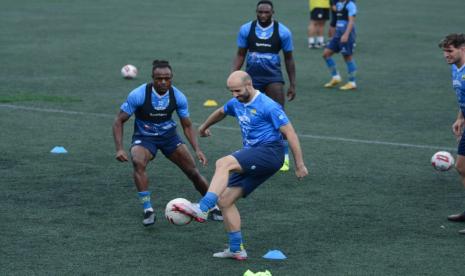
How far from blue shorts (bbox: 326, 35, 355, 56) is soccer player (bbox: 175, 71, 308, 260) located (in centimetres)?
1224

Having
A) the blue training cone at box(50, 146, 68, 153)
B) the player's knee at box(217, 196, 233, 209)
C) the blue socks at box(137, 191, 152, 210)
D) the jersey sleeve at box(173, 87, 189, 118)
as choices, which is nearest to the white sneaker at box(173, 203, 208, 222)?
the player's knee at box(217, 196, 233, 209)

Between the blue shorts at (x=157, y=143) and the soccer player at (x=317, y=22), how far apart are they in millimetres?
18100

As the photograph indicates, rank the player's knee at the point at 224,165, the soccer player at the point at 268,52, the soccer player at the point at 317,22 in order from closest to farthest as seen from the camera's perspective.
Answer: the player's knee at the point at 224,165, the soccer player at the point at 268,52, the soccer player at the point at 317,22

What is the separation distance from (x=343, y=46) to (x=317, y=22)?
7.05 m

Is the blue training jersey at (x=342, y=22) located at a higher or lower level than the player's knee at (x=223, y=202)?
lower

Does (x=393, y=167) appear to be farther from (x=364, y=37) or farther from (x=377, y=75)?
(x=364, y=37)

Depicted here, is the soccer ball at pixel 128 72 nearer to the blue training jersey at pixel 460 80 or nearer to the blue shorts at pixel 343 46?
the blue shorts at pixel 343 46

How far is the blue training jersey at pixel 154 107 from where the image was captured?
11953 mm

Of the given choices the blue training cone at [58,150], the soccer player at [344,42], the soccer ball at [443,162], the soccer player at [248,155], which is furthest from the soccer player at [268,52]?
the soccer player at [344,42]

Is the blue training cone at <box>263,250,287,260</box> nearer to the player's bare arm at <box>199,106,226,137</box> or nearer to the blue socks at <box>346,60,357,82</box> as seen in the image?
the player's bare arm at <box>199,106,226,137</box>

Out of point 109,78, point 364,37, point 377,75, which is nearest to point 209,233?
point 109,78

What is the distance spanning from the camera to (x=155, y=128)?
12.2 metres

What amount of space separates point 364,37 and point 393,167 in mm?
18349

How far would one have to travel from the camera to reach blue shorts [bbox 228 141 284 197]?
10352 millimetres
